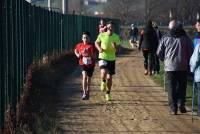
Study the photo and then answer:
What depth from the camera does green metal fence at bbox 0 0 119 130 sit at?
9.61 m

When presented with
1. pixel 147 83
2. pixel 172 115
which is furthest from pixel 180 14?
pixel 172 115

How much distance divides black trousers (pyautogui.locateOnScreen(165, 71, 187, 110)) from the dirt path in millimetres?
295

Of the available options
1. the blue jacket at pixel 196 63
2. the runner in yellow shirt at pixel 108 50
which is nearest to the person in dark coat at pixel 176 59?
the blue jacket at pixel 196 63

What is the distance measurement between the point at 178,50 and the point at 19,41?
3253 mm

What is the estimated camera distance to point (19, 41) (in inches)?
491

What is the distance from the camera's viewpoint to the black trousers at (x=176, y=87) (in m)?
12.4

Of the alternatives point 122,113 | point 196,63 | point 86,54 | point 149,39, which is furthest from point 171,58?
point 149,39

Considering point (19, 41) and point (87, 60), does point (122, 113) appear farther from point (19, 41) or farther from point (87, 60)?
point (19, 41)

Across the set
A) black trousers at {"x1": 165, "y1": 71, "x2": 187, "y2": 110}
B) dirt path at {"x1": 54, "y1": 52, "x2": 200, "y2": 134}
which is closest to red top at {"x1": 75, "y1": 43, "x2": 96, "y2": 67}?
dirt path at {"x1": 54, "y1": 52, "x2": 200, "y2": 134}

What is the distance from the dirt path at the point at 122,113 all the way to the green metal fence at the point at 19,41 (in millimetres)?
1127

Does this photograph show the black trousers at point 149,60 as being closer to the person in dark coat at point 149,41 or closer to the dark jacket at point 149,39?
the person in dark coat at point 149,41

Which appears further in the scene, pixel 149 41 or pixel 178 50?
pixel 149 41

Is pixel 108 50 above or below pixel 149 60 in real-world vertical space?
above

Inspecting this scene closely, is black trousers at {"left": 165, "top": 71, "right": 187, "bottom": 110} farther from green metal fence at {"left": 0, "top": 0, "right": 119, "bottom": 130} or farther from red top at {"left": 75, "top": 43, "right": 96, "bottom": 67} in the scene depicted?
green metal fence at {"left": 0, "top": 0, "right": 119, "bottom": 130}
